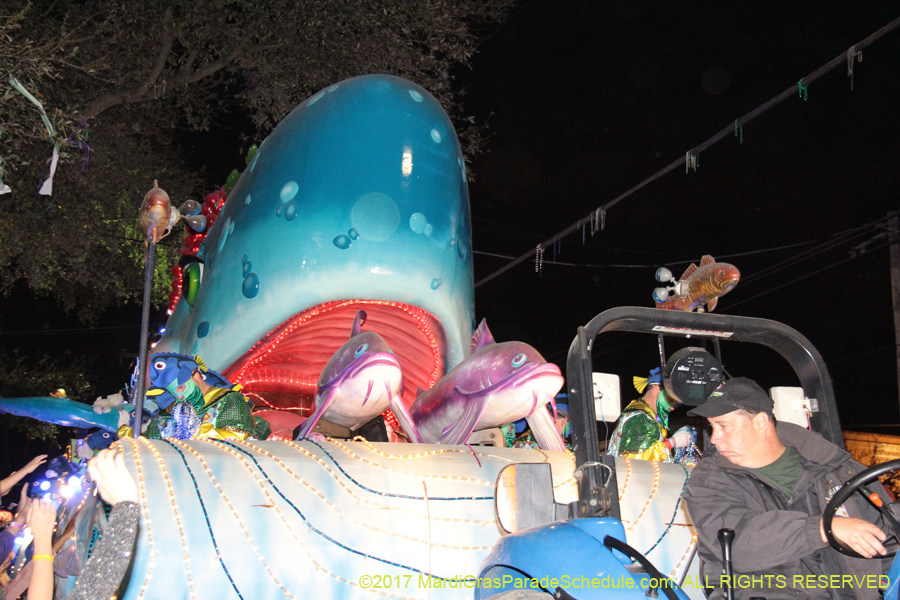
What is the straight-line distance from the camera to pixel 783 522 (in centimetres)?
223

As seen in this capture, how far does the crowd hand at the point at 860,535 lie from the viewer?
6.77ft

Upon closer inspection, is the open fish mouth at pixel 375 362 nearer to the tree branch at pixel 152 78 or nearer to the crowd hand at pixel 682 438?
the crowd hand at pixel 682 438

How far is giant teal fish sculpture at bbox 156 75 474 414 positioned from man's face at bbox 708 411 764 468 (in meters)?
1.99

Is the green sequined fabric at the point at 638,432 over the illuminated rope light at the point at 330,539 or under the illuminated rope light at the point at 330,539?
over

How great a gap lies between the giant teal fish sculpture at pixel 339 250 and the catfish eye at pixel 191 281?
84 millimetres

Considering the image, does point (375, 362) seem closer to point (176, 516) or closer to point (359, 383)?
point (359, 383)

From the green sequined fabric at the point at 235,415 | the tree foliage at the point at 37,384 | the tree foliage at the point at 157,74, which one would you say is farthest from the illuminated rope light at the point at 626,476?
the tree foliage at the point at 37,384

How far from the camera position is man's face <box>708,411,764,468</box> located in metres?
2.55

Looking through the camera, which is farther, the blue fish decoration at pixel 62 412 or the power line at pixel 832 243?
the power line at pixel 832 243

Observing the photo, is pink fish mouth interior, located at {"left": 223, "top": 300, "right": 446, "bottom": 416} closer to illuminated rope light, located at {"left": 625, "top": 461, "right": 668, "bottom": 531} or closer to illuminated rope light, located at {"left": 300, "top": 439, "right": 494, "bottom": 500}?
illuminated rope light, located at {"left": 300, "top": 439, "right": 494, "bottom": 500}

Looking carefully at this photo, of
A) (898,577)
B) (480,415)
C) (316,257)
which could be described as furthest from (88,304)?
(898,577)

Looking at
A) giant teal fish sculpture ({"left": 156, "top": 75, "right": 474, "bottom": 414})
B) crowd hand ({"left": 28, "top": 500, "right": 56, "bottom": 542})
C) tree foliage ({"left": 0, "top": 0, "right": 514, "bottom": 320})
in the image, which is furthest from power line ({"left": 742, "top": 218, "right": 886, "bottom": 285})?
crowd hand ({"left": 28, "top": 500, "right": 56, "bottom": 542})

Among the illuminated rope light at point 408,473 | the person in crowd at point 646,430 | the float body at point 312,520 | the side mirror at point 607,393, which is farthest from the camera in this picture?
the person in crowd at point 646,430

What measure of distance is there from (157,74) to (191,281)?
3935 mm
